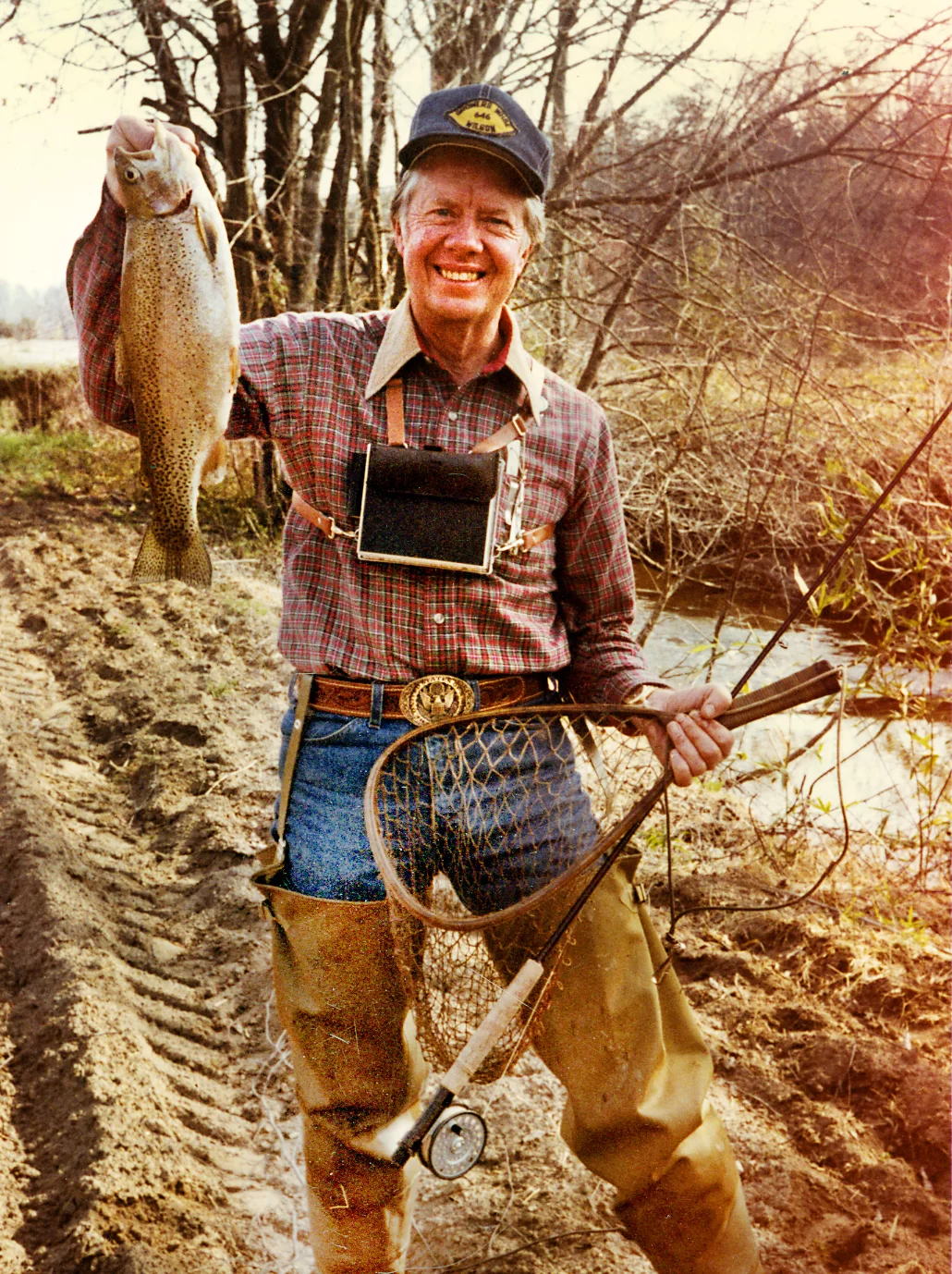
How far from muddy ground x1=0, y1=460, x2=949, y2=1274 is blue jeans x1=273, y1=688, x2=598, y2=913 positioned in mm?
1274

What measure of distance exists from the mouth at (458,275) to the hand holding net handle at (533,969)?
1.15 meters

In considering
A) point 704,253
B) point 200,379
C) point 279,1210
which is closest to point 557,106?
point 704,253

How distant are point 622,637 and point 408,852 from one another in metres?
0.81

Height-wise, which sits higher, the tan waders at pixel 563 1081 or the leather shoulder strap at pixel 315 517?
the leather shoulder strap at pixel 315 517

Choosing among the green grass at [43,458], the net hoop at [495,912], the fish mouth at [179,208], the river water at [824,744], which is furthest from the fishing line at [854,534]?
the green grass at [43,458]

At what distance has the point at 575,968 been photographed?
228 centimetres

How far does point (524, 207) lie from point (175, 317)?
109 centimetres

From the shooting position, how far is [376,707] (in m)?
2.36

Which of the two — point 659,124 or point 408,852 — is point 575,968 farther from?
point 659,124

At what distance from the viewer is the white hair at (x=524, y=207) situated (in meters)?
2.48

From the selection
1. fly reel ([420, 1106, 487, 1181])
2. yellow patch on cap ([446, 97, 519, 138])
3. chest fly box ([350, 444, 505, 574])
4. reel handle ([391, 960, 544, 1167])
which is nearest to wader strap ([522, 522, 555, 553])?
chest fly box ([350, 444, 505, 574])

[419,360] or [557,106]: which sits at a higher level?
[557,106]

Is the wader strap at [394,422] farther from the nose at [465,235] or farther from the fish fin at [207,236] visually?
the fish fin at [207,236]

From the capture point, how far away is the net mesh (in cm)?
219
